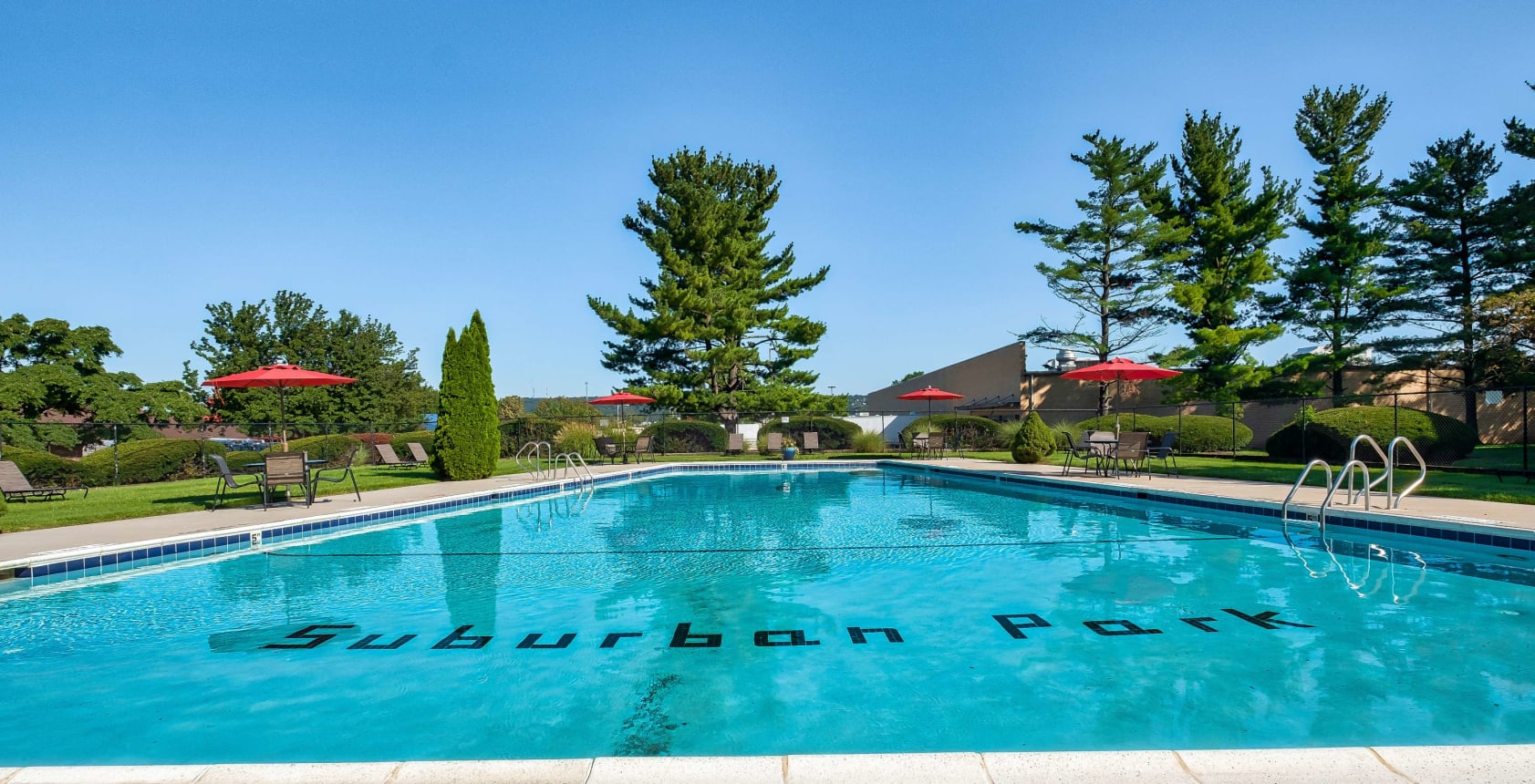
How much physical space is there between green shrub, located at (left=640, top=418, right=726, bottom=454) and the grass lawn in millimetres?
8092

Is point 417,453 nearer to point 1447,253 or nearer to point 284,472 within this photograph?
point 284,472

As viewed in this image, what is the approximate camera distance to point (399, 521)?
909cm

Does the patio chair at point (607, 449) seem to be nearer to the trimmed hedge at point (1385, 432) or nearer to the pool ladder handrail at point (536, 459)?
the pool ladder handrail at point (536, 459)

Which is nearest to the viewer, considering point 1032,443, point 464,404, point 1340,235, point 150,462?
point 464,404

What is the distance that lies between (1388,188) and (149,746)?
29646mm

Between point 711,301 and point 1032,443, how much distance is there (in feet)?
35.0

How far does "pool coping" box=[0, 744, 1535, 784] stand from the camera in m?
1.96

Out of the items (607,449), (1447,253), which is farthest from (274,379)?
(1447,253)

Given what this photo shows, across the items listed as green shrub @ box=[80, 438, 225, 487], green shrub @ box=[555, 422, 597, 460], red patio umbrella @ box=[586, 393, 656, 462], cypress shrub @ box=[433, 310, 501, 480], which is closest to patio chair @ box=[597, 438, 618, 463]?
green shrub @ box=[555, 422, 597, 460]

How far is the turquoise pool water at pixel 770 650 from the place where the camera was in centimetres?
288

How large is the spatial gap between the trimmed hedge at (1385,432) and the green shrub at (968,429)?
8.11m

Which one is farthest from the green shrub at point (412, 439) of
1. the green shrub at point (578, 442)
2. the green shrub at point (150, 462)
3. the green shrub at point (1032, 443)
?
the green shrub at point (1032, 443)

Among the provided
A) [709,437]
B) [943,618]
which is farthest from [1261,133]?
[943,618]

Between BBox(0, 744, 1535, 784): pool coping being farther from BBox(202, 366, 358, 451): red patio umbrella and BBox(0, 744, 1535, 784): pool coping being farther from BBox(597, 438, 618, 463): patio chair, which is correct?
BBox(597, 438, 618, 463): patio chair
